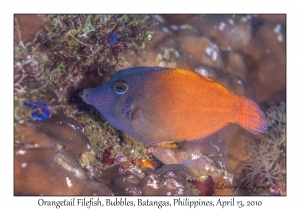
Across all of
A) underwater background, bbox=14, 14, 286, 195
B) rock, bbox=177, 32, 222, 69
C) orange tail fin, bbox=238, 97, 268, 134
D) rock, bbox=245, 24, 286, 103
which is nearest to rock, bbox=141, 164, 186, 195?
underwater background, bbox=14, 14, 286, 195

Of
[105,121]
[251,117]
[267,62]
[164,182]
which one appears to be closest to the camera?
[251,117]

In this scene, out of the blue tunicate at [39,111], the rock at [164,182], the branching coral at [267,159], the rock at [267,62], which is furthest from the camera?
the rock at [267,62]

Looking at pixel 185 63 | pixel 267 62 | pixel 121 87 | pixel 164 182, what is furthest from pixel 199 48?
pixel 164 182

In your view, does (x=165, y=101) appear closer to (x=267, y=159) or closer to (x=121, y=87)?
(x=121, y=87)

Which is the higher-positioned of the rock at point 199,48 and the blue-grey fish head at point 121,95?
the rock at point 199,48

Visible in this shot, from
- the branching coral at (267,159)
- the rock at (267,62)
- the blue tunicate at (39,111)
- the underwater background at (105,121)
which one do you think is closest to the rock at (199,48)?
the underwater background at (105,121)

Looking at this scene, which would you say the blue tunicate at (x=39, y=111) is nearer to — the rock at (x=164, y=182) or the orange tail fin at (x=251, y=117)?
the rock at (x=164, y=182)
